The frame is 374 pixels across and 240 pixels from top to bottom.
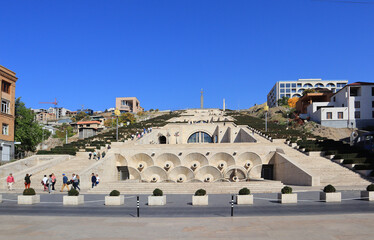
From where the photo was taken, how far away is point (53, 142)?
7650cm

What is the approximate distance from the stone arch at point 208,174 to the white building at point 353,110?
35.4 metres

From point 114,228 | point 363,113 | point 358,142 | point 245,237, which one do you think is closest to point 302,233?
point 245,237

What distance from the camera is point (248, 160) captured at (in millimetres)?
35031

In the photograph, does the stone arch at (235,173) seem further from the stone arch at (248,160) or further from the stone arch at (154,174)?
the stone arch at (154,174)

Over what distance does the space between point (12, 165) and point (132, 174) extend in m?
11.5

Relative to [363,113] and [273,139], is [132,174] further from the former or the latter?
[363,113]

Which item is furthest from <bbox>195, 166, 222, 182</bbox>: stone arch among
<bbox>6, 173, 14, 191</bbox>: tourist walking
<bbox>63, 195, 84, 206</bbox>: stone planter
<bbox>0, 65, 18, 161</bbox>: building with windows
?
<bbox>0, 65, 18, 161</bbox>: building with windows

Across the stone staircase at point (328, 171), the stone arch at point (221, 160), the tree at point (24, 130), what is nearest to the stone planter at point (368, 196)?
the stone staircase at point (328, 171)

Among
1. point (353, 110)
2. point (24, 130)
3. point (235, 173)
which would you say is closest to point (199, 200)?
point (235, 173)

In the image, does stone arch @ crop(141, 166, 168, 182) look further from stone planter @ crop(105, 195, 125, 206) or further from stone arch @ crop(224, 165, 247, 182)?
stone planter @ crop(105, 195, 125, 206)

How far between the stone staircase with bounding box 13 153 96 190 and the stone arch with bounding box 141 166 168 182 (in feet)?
18.7

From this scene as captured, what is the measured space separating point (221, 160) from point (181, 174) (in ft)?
15.5

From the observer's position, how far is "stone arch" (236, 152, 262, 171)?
34.8 metres

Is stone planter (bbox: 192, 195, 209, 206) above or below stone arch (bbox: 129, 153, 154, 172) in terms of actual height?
below
